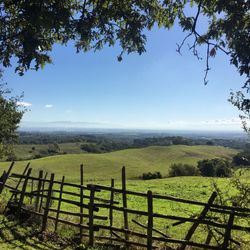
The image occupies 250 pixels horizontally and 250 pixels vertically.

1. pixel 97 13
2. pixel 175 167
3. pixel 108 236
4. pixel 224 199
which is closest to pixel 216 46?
pixel 97 13

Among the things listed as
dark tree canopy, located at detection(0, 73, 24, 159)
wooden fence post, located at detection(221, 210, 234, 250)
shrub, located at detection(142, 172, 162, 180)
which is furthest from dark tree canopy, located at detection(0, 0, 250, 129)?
shrub, located at detection(142, 172, 162, 180)

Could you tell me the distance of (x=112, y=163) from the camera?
268ft

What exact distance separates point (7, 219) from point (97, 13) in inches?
349

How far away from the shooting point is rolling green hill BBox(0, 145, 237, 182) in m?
68.7

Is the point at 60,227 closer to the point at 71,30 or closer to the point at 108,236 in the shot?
the point at 108,236

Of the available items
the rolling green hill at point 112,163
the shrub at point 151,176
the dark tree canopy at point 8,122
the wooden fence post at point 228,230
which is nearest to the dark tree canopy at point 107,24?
the wooden fence post at point 228,230

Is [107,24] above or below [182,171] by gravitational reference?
above

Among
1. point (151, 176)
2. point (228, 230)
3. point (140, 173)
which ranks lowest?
point (140, 173)

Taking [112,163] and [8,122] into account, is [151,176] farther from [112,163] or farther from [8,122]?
[8,122]

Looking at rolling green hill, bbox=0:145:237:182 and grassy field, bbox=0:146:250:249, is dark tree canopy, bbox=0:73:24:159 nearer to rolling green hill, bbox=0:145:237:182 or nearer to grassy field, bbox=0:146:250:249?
grassy field, bbox=0:146:250:249

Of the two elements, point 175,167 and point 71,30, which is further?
point 175,167

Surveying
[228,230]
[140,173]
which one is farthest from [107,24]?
[140,173]

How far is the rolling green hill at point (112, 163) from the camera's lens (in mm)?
68688

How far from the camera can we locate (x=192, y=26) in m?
7.98
